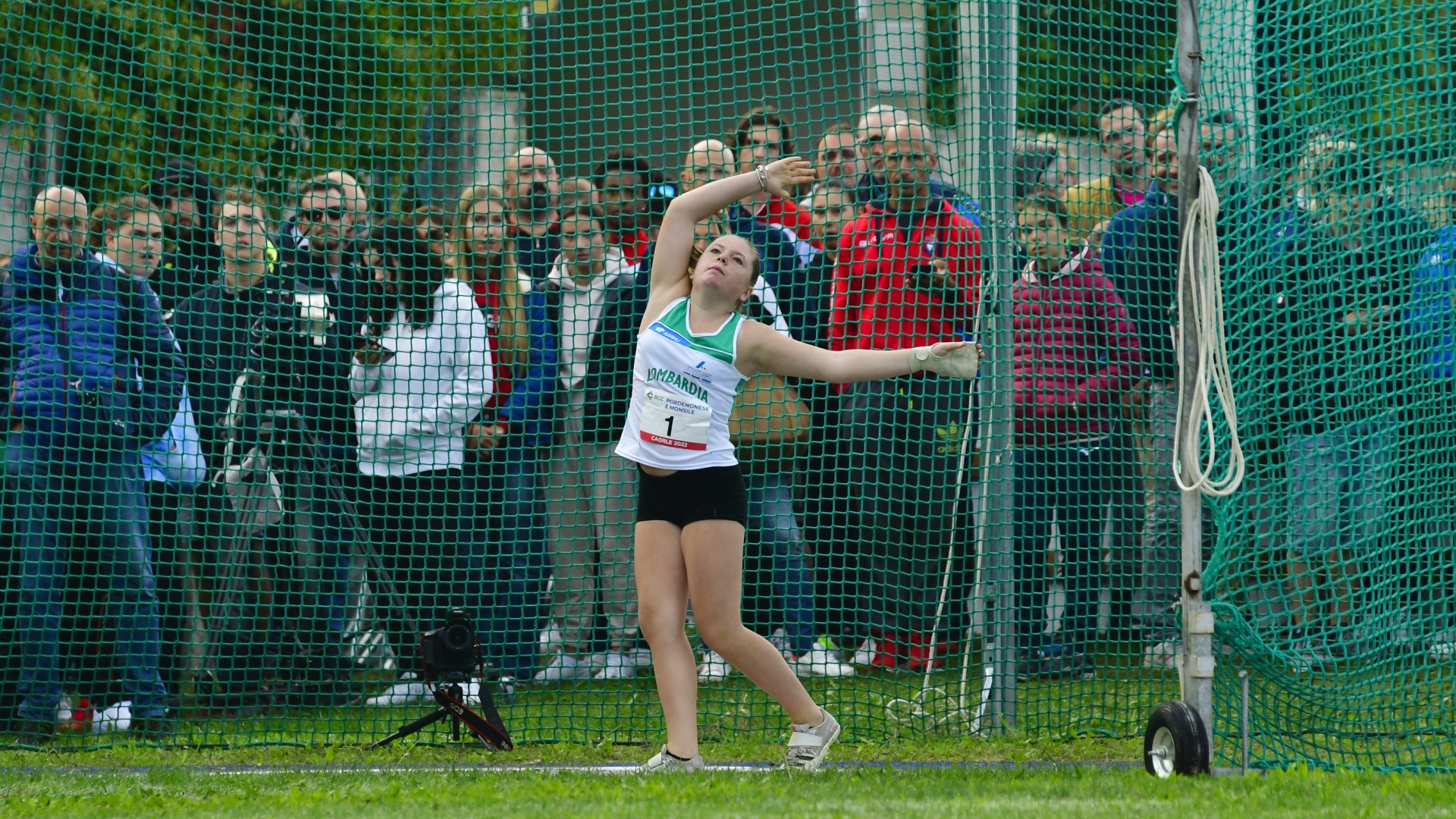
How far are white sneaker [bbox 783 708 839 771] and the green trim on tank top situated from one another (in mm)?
1315

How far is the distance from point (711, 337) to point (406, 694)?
2502 mm

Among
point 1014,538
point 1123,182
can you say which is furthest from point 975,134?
point 1014,538

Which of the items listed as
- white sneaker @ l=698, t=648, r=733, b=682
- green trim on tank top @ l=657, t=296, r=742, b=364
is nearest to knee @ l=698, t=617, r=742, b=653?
green trim on tank top @ l=657, t=296, r=742, b=364

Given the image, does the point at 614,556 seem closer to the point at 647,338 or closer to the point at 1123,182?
the point at 647,338

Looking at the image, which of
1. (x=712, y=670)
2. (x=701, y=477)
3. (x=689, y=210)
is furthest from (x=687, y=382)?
(x=712, y=670)

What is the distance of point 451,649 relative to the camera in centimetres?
548

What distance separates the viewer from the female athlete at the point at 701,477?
188 inches

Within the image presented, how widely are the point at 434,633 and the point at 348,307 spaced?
192 centimetres

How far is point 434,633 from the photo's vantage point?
5.48 m

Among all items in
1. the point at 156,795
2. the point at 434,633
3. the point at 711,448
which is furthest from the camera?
the point at 434,633

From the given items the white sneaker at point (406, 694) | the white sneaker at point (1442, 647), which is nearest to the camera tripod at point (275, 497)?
the white sneaker at point (406, 694)

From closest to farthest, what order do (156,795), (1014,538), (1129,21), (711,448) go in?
(156,795)
(711,448)
(1014,538)
(1129,21)

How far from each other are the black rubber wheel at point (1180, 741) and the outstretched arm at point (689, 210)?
2151mm

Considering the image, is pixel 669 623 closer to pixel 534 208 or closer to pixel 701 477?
pixel 701 477
